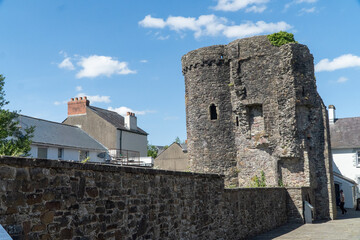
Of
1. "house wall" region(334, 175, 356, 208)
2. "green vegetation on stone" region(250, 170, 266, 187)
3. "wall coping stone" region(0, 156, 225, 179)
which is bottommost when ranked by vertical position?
"house wall" region(334, 175, 356, 208)

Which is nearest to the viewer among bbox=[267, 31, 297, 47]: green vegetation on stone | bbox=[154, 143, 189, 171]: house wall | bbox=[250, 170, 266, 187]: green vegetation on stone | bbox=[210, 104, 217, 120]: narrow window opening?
bbox=[250, 170, 266, 187]: green vegetation on stone

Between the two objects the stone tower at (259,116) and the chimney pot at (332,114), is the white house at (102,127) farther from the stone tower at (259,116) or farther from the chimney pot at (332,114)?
the chimney pot at (332,114)

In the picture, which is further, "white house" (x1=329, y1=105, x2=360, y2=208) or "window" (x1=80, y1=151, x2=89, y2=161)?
"white house" (x1=329, y1=105, x2=360, y2=208)

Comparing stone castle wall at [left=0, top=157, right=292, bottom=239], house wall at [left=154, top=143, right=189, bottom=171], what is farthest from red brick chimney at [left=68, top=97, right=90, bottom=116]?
stone castle wall at [left=0, top=157, right=292, bottom=239]

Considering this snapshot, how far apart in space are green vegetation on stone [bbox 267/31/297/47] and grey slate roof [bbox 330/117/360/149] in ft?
55.2

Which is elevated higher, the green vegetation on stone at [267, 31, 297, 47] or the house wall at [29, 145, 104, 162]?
the green vegetation on stone at [267, 31, 297, 47]

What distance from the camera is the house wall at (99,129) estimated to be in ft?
119

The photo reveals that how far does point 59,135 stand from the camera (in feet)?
102

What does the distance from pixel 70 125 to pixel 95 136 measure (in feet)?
10.3

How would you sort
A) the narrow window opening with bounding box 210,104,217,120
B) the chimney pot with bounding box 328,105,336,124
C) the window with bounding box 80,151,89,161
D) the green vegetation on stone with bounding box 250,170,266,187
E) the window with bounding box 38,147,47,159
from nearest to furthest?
the green vegetation on stone with bounding box 250,170,266,187 → the narrow window opening with bounding box 210,104,217,120 → the window with bounding box 38,147,47,159 → the window with bounding box 80,151,89,161 → the chimney pot with bounding box 328,105,336,124

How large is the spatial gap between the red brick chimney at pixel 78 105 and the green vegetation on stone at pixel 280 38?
2078cm

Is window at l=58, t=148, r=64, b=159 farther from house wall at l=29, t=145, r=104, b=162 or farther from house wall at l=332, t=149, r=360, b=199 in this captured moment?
house wall at l=332, t=149, r=360, b=199

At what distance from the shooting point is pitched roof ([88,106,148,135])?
1464 inches

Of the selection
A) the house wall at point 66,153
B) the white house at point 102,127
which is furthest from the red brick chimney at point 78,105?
the house wall at point 66,153
